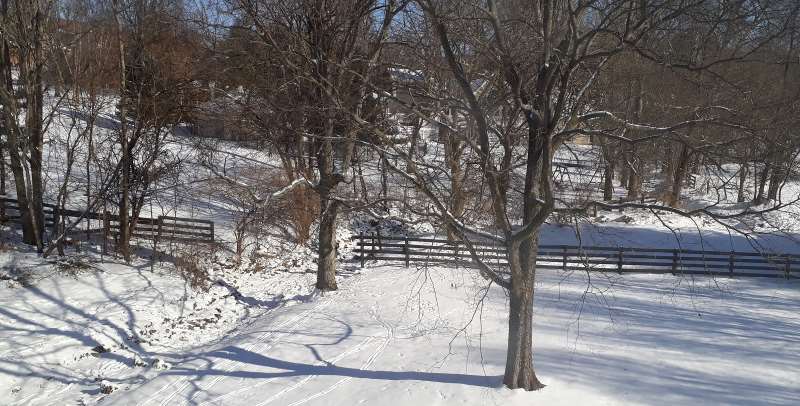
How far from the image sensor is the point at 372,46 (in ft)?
45.2

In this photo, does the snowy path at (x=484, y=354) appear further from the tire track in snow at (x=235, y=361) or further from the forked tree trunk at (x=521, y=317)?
the forked tree trunk at (x=521, y=317)

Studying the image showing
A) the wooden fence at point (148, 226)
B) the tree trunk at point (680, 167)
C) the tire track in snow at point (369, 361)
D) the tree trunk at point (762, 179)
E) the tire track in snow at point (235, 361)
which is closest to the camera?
the tree trunk at point (762, 179)

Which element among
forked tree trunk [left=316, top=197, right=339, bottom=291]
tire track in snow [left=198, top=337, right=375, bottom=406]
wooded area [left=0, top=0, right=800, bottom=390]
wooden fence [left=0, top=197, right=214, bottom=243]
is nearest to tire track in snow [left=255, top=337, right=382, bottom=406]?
tire track in snow [left=198, top=337, right=375, bottom=406]

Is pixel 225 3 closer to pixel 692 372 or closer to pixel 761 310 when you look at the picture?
pixel 692 372

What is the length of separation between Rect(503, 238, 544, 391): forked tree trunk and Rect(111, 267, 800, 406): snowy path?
28 centimetres

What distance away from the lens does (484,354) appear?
389 inches

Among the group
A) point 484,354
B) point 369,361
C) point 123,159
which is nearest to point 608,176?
point 484,354

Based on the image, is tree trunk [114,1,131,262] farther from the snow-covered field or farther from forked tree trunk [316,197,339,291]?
forked tree trunk [316,197,339,291]

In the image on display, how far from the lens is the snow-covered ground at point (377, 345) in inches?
337

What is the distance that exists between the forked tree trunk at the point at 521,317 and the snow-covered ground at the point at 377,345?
0.28m

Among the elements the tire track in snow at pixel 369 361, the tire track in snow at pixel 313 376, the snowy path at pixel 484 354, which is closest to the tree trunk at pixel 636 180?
the snowy path at pixel 484 354

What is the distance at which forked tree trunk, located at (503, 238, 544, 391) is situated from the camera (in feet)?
25.2

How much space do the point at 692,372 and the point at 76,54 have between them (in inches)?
627

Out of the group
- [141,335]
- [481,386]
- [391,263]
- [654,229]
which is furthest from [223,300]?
[654,229]
